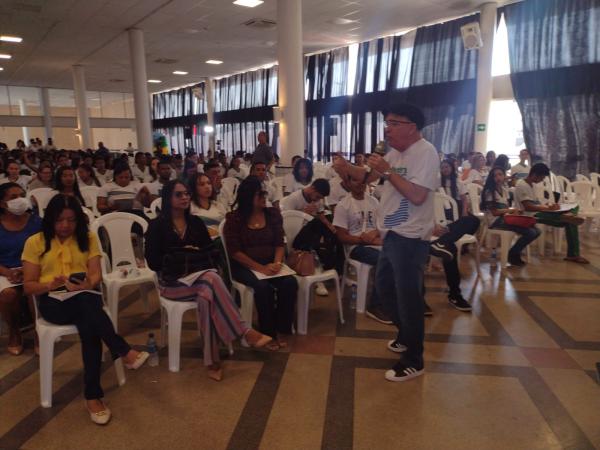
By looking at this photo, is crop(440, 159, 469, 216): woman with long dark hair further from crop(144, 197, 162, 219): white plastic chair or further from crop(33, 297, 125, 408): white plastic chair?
crop(33, 297, 125, 408): white plastic chair

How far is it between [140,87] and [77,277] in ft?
29.1

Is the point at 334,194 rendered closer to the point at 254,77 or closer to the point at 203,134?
the point at 254,77

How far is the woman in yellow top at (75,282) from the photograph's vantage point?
237cm

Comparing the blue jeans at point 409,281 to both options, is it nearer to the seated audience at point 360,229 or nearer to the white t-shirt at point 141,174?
Result: the seated audience at point 360,229

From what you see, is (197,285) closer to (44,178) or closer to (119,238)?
(119,238)

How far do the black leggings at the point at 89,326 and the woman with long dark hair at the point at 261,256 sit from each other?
0.94 meters

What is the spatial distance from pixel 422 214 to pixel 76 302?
78.6 inches

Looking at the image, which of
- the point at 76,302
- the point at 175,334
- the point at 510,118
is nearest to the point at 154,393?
the point at 175,334

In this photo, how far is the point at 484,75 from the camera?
351 inches

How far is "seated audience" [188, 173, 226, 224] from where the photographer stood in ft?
13.0

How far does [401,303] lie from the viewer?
261 cm

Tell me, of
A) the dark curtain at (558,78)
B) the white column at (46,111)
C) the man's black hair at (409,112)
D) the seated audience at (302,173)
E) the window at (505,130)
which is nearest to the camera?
the man's black hair at (409,112)

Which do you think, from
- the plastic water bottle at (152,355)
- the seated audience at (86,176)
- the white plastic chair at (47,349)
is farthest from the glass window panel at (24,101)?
the white plastic chair at (47,349)

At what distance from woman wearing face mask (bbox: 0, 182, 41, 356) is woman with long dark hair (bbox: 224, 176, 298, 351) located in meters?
1.39
